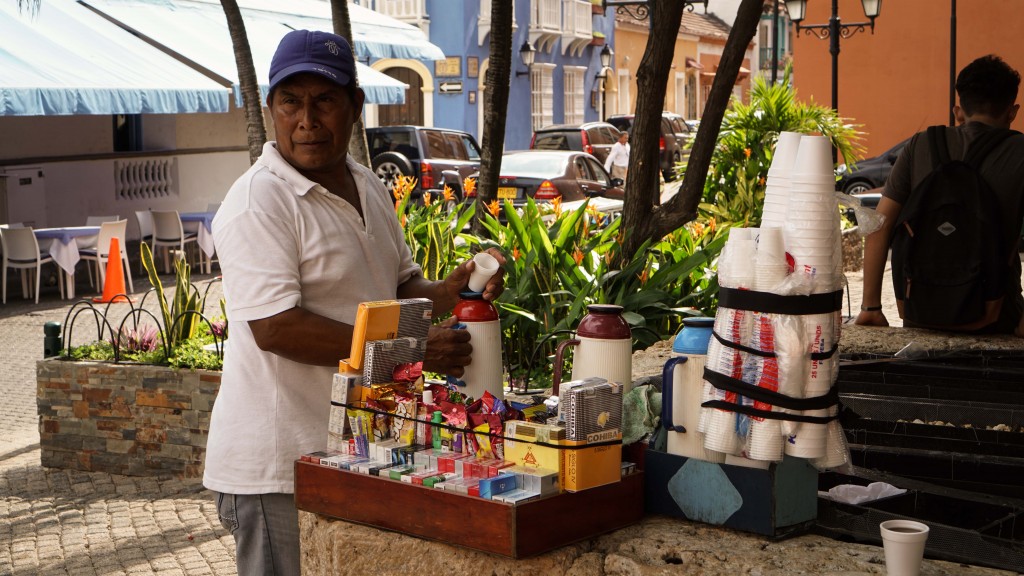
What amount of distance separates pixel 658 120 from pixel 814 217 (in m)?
4.23

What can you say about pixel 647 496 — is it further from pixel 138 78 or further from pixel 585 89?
pixel 585 89

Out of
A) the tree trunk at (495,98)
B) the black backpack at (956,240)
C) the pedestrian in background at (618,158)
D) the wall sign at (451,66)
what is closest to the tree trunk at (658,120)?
the tree trunk at (495,98)

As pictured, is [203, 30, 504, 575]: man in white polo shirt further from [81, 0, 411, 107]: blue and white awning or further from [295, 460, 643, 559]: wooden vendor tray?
[81, 0, 411, 107]: blue and white awning

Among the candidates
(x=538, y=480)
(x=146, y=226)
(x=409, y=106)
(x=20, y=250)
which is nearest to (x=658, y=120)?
(x=538, y=480)

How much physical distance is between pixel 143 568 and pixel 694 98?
2040 inches

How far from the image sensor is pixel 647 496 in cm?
248

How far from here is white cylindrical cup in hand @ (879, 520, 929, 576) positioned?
6.76ft

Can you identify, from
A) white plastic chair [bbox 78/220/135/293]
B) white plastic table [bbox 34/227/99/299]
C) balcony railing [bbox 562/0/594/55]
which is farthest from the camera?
balcony railing [bbox 562/0/594/55]

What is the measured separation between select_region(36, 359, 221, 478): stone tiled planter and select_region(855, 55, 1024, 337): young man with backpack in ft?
11.9

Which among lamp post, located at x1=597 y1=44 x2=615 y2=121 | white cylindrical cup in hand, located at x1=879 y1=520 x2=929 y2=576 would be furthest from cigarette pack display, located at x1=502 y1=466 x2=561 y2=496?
lamp post, located at x1=597 y1=44 x2=615 y2=121

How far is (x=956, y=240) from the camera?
4426 mm

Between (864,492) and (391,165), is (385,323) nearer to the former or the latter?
(864,492)

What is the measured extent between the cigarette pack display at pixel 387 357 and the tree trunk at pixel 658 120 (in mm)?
4006

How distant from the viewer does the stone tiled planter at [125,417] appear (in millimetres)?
6648
